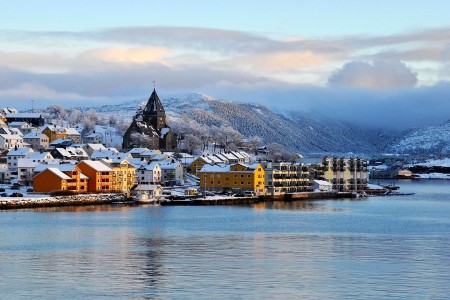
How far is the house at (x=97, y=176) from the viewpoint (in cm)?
5562

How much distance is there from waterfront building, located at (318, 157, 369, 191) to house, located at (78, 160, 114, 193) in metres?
20.7

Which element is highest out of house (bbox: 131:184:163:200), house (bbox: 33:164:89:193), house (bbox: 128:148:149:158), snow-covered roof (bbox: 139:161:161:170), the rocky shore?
house (bbox: 128:148:149:158)

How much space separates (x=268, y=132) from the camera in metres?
182

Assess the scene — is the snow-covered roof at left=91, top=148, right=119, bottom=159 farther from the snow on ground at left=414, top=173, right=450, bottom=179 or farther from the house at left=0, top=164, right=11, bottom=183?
the snow on ground at left=414, top=173, right=450, bottom=179

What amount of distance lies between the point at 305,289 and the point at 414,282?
265 centimetres

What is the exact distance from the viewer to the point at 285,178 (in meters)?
64.2

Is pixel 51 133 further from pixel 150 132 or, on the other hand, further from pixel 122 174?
pixel 122 174

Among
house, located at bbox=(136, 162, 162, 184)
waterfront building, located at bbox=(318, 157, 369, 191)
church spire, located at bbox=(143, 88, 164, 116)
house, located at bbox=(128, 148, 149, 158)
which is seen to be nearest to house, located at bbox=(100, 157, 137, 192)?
house, located at bbox=(136, 162, 162, 184)

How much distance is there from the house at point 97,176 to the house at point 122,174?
0.44m

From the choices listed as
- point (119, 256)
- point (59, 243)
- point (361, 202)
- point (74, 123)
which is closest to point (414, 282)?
point (119, 256)

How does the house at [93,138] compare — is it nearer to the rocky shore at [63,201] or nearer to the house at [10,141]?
the house at [10,141]

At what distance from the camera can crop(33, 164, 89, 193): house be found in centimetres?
5256

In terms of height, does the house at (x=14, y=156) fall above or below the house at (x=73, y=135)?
below

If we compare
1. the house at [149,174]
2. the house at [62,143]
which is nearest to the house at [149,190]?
the house at [149,174]
